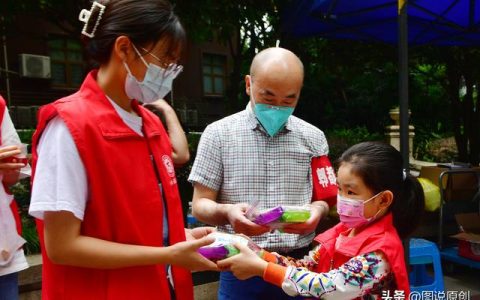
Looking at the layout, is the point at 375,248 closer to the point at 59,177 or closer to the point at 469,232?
the point at 59,177

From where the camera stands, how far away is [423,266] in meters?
3.81

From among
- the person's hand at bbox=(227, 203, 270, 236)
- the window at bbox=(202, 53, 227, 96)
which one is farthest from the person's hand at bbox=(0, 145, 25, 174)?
the window at bbox=(202, 53, 227, 96)

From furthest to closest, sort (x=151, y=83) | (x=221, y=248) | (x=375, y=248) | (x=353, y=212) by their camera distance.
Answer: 1. (x=353, y=212)
2. (x=375, y=248)
3. (x=221, y=248)
4. (x=151, y=83)

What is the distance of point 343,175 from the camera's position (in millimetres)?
1856

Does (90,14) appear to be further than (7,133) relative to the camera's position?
No

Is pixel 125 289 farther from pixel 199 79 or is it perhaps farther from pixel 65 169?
pixel 199 79

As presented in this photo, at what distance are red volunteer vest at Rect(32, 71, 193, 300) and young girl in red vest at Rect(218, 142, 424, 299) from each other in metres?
0.38

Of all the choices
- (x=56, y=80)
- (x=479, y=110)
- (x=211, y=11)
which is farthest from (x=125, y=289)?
(x=56, y=80)

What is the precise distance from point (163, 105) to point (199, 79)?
44.2 feet

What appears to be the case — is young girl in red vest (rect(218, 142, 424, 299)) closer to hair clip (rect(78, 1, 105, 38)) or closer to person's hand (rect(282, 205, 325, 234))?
person's hand (rect(282, 205, 325, 234))

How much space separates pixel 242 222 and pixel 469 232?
353 centimetres

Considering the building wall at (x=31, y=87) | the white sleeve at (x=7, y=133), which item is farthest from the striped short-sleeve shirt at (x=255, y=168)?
the building wall at (x=31, y=87)

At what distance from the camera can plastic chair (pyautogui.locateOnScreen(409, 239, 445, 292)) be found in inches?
136

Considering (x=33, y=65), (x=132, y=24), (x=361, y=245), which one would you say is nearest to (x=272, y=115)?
(x=361, y=245)
